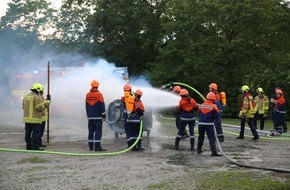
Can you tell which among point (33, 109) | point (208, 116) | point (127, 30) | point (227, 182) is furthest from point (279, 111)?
point (127, 30)

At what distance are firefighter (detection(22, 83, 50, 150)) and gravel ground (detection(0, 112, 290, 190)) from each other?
24.4 inches

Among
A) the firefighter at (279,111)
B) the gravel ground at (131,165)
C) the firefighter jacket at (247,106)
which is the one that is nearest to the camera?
the gravel ground at (131,165)

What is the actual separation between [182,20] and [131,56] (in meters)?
8.58

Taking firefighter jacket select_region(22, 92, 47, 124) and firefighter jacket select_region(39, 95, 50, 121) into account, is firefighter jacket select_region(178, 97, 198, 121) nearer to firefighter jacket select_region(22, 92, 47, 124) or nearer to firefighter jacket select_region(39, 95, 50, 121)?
firefighter jacket select_region(39, 95, 50, 121)

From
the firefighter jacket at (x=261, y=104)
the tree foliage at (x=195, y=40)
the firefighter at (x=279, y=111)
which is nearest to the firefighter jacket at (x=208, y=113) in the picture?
the firefighter at (x=279, y=111)

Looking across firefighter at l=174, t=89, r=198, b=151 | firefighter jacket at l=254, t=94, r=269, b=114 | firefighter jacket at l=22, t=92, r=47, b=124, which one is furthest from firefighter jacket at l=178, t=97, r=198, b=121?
firefighter jacket at l=254, t=94, r=269, b=114

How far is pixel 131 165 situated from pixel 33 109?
3.45 metres

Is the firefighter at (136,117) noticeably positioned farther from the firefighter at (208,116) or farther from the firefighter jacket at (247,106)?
the firefighter jacket at (247,106)

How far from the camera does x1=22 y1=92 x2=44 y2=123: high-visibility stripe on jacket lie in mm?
11352

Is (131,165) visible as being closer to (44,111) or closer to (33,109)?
(33,109)

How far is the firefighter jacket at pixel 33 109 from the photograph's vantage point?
37.2ft

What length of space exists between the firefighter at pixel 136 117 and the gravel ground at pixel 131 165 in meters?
0.40

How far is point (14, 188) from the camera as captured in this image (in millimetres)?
7355

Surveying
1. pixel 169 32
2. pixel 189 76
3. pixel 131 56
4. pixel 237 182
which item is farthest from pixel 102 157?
pixel 131 56
